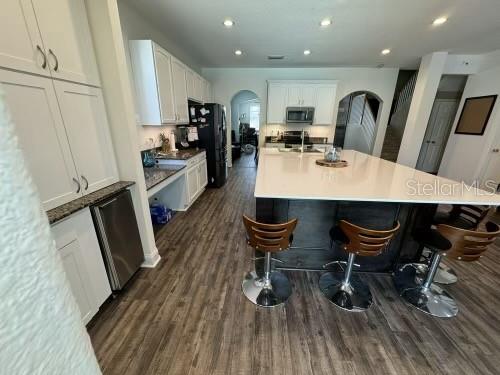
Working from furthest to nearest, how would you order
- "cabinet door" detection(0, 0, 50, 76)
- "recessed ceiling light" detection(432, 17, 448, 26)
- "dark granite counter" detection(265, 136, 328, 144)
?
"dark granite counter" detection(265, 136, 328, 144)
"recessed ceiling light" detection(432, 17, 448, 26)
"cabinet door" detection(0, 0, 50, 76)

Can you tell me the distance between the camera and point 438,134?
6.08 meters

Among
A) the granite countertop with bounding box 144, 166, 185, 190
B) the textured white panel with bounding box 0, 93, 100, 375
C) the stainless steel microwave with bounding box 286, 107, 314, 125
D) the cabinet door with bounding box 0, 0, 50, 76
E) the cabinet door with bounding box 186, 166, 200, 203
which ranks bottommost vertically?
the cabinet door with bounding box 186, 166, 200, 203

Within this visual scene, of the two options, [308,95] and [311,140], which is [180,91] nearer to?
[308,95]

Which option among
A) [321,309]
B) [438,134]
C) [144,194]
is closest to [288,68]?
[438,134]

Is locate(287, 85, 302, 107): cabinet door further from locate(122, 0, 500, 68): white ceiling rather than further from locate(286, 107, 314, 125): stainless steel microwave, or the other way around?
locate(122, 0, 500, 68): white ceiling

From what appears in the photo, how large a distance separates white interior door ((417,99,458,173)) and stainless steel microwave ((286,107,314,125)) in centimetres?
348

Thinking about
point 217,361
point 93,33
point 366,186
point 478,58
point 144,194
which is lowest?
point 217,361

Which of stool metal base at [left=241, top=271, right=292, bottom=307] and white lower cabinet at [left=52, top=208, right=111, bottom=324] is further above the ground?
white lower cabinet at [left=52, top=208, right=111, bottom=324]

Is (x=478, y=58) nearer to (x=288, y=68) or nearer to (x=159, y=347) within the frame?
(x=288, y=68)

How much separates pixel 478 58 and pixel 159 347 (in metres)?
7.49

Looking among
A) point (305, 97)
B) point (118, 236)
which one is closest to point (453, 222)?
point (118, 236)

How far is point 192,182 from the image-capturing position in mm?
3861

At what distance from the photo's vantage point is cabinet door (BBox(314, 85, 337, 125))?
5590 mm

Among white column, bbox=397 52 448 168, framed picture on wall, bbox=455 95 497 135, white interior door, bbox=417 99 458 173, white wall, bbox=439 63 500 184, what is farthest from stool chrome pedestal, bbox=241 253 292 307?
white interior door, bbox=417 99 458 173
